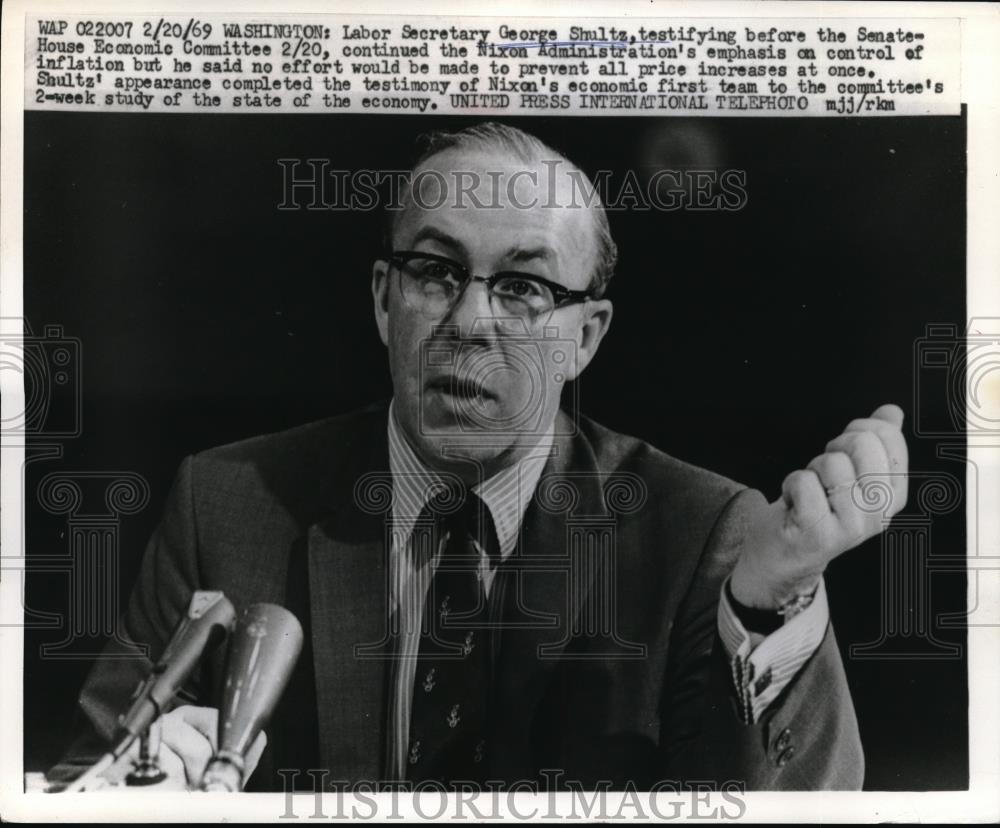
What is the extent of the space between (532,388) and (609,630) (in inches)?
15.5

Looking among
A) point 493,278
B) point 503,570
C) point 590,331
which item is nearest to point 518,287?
point 493,278

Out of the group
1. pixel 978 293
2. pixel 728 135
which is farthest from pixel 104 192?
pixel 978 293

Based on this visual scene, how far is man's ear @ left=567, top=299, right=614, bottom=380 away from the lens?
1.53 m

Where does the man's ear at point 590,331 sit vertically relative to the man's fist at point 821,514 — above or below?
above

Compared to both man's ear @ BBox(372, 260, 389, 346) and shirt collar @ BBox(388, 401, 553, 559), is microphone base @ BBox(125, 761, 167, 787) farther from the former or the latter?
man's ear @ BBox(372, 260, 389, 346)

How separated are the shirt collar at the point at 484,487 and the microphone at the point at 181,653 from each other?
11.9 inches

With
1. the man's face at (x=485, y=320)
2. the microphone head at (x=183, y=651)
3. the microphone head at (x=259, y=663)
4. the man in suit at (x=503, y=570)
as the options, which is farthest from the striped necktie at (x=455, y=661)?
the microphone head at (x=183, y=651)

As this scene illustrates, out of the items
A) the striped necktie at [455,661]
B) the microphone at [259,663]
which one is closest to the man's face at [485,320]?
the striped necktie at [455,661]

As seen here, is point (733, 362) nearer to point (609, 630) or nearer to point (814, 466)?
point (814, 466)

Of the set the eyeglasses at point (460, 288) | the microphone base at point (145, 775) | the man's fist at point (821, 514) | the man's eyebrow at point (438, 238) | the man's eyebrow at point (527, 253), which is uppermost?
the man's eyebrow at point (438, 238)

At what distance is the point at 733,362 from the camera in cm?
156

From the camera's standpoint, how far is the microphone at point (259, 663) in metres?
1.51

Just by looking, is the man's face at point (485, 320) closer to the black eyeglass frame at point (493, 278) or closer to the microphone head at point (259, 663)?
the black eyeglass frame at point (493, 278)

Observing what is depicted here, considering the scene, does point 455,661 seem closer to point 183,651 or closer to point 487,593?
point 487,593
